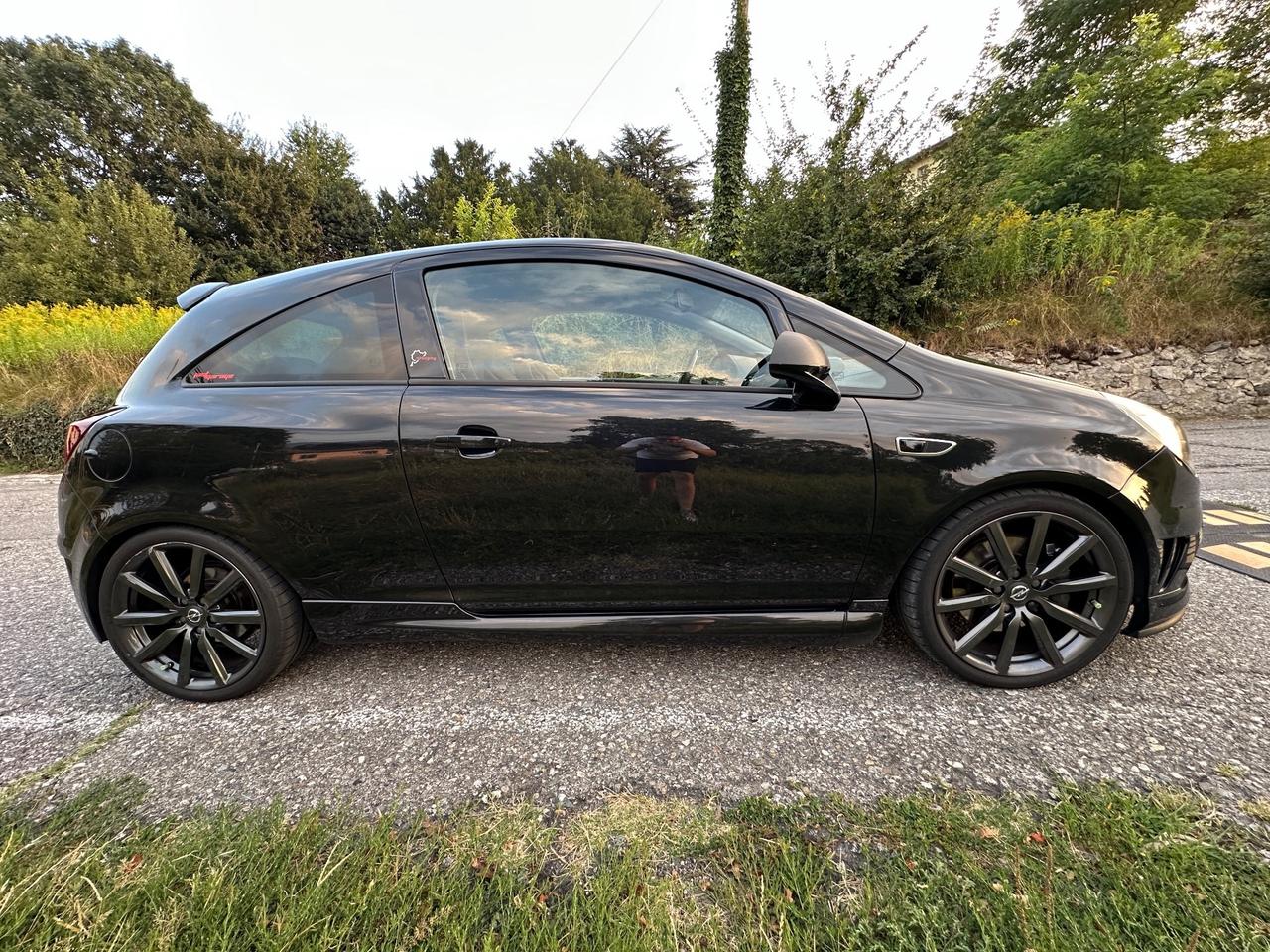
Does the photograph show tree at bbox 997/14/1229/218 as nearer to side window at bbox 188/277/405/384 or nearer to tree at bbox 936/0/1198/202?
tree at bbox 936/0/1198/202

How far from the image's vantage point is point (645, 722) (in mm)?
1741

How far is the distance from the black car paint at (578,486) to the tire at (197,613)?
71mm

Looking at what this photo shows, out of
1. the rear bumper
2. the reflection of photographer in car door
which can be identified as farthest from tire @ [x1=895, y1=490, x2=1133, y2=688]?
the rear bumper

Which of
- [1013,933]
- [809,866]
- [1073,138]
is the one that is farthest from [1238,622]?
[1073,138]

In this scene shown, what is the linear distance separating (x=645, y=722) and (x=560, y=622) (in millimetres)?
444

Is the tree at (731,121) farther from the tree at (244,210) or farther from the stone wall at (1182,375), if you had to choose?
the tree at (244,210)

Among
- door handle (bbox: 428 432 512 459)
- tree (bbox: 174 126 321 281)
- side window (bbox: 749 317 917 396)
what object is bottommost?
door handle (bbox: 428 432 512 459)

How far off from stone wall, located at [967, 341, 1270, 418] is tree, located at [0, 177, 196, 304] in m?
21.0

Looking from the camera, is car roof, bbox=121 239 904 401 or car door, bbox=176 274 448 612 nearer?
car door, bbox=176 274 448 612

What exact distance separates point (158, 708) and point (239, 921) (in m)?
1.19

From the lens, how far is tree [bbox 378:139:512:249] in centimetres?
2752

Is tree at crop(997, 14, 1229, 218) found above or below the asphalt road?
above

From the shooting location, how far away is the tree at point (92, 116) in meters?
22.8

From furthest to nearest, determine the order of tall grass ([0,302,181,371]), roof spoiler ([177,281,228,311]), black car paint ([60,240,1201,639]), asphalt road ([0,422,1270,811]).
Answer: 1. tall grass ([0,302,181,371])
2. roof spoiler ([177,281,228,311])
3. black car paint ([60,240,1201,639])
4. asphalt road ([0,422,1270,811])
